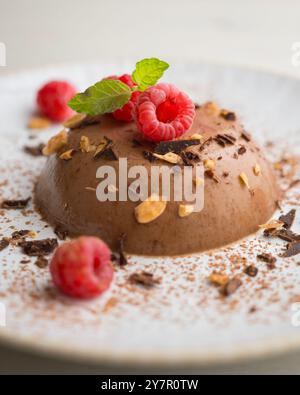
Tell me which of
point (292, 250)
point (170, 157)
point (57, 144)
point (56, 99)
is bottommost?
point (292, 250)

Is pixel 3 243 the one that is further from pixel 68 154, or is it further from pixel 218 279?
pixel 218 279

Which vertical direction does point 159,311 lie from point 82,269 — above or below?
below

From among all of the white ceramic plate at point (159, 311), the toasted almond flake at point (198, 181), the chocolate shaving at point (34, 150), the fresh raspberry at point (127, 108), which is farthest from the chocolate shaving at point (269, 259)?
the chocolate shaving at point (34, 150)

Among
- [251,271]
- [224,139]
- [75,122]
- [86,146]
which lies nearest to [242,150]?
[224,139]

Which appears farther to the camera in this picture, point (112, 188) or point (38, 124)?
point (38, 124)

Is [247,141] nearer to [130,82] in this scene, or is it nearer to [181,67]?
[130,82]

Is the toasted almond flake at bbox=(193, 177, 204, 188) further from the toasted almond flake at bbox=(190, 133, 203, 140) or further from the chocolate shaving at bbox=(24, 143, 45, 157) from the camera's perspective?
the chocolate shaving at bbox=(24, 143, 45, 157)

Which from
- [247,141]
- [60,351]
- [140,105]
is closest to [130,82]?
[140,105]

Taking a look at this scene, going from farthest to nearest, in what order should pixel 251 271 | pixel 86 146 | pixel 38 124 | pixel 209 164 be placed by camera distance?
pixel 38 124 < pixel 86 146 < pixel 209 164 < pixel 251 271
